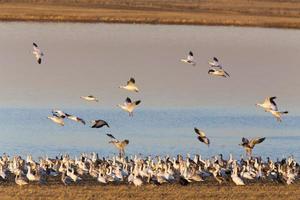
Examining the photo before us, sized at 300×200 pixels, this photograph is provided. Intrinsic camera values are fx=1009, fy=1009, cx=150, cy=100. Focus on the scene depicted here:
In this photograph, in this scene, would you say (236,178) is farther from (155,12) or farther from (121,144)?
(155,12)

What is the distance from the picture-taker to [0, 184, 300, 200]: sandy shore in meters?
18.6

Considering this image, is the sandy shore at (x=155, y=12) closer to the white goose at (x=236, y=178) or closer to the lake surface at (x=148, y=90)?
the lake surface at (x=148, y=90)

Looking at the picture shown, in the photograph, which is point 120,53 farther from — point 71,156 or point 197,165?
Result: point 197,165

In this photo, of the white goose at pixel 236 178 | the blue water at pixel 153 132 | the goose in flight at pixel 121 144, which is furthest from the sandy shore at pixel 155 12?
the white goose at pixel 236 178

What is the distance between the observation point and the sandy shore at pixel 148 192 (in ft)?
60.9

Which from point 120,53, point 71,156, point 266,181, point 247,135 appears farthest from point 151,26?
point 266,181

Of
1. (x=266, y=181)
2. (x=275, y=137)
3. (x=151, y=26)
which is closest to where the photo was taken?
(x=266, y=181)

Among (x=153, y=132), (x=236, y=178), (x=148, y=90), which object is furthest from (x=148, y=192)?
(x=148, y=90)

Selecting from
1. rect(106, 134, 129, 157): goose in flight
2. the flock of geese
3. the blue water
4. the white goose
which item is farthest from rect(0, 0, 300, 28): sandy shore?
the white goose

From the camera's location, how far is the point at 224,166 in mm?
22016

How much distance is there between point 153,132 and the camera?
2884cm

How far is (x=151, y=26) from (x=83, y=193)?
154ft

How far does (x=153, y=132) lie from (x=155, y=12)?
43.6 metres

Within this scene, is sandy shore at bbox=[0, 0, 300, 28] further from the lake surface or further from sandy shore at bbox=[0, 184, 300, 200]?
sandy shore at bbox=[0, 184, 300, 200]
